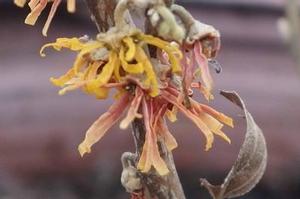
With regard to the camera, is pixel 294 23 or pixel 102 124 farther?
pixel 294 23

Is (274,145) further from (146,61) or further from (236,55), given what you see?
(146,61)

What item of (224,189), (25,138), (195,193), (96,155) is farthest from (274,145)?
(224,189)

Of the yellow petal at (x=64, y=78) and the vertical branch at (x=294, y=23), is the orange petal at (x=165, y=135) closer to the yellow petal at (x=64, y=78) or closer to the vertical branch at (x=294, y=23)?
the yellow petal at (x=64, y=78)

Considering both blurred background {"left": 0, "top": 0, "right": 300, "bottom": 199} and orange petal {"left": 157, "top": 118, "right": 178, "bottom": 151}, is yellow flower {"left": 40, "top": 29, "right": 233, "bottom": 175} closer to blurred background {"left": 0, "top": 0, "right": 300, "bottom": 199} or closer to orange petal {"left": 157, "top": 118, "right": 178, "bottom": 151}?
orange petal {"left": 157, "top": 118, "right": 178, "bottom": 151}

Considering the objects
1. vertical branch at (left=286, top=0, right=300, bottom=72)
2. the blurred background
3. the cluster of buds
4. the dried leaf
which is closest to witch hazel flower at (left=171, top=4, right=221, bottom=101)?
the cluster of buds

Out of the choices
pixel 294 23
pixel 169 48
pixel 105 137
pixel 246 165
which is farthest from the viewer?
pixel 105 137

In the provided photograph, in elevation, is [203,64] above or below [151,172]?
above

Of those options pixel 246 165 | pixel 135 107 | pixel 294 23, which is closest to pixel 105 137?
pixel 294 23

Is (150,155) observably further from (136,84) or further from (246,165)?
(246,165)
